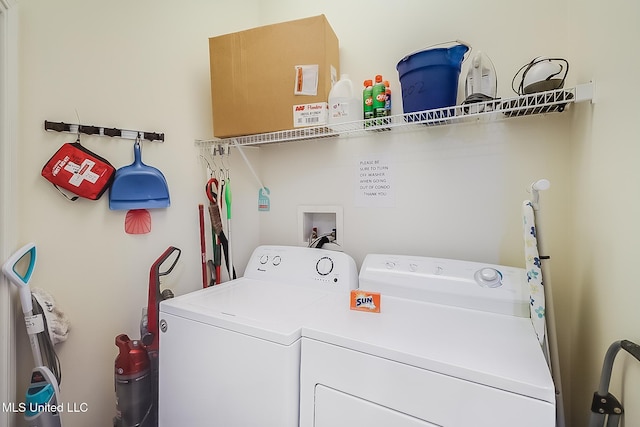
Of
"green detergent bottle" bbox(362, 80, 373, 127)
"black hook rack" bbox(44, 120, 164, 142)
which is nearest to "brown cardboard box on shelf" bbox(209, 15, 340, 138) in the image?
"green detergent bottle" bbox(362, 80, 373, 127)

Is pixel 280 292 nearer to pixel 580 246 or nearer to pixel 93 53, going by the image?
pixel 580 246

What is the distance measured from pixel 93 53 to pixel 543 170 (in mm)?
1995

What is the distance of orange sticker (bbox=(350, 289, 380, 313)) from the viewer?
1.17 metres

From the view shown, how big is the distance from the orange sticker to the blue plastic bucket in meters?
0.80

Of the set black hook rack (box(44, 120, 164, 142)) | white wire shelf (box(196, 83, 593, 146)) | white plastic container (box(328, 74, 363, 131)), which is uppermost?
white plastic container (box(328, 74, 363, 131))

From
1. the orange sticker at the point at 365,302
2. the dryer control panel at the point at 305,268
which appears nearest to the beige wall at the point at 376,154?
the dryer control panel at the point at 305,268

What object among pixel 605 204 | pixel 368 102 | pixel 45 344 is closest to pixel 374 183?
pixel 368 102

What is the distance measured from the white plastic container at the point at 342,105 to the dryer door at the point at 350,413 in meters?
1.09

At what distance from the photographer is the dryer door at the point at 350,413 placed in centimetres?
81

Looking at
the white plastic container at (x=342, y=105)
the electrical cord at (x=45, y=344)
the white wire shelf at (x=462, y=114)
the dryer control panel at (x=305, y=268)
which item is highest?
the white plastic container at (x=342, y=105)

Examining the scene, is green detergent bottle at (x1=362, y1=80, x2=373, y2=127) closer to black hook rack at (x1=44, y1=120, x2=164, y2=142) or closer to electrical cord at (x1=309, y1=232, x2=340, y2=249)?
electrical cord at (x1=309, y1=232, x2=340, y2=249)

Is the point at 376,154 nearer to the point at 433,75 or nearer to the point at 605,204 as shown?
the point at 433,75

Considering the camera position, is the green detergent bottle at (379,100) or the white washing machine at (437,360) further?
the green detergent bottle at (379,100)

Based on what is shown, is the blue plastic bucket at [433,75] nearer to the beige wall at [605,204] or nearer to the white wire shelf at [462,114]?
the white wire shelf at [462,114]
